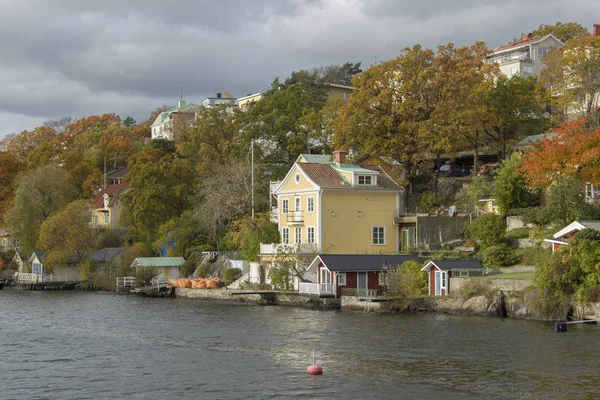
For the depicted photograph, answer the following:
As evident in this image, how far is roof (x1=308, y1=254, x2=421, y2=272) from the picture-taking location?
53031 millimetres

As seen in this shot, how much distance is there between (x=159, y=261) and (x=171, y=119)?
6113 cm

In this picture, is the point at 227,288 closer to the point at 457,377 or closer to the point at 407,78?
the point at 407,78

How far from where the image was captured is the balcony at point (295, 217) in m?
62.8

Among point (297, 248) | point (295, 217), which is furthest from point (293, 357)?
point (295, 217)

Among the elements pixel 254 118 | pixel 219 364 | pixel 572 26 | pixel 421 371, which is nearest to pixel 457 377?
pixel 421 371

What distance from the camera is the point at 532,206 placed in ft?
194

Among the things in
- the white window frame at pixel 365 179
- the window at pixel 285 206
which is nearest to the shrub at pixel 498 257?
the white window frame at pixel 365 179

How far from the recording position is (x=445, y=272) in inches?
1938

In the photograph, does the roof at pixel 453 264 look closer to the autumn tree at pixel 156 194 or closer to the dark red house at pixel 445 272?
the dark red house at pixel 445 272

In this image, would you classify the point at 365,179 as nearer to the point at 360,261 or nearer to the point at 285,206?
the point at 285,206

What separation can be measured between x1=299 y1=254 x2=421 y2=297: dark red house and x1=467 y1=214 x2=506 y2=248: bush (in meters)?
4.78

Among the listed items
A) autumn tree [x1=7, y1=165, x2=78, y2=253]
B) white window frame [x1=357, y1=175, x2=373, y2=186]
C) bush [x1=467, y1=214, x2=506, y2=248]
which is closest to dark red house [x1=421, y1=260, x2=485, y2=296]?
bush [x1=467, y1=214, x2=506, y2=248]

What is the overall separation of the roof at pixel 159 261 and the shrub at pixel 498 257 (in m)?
31.8

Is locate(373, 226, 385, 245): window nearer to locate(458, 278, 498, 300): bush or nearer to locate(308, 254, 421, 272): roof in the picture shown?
locate(308, 254, 421, 272): roof
